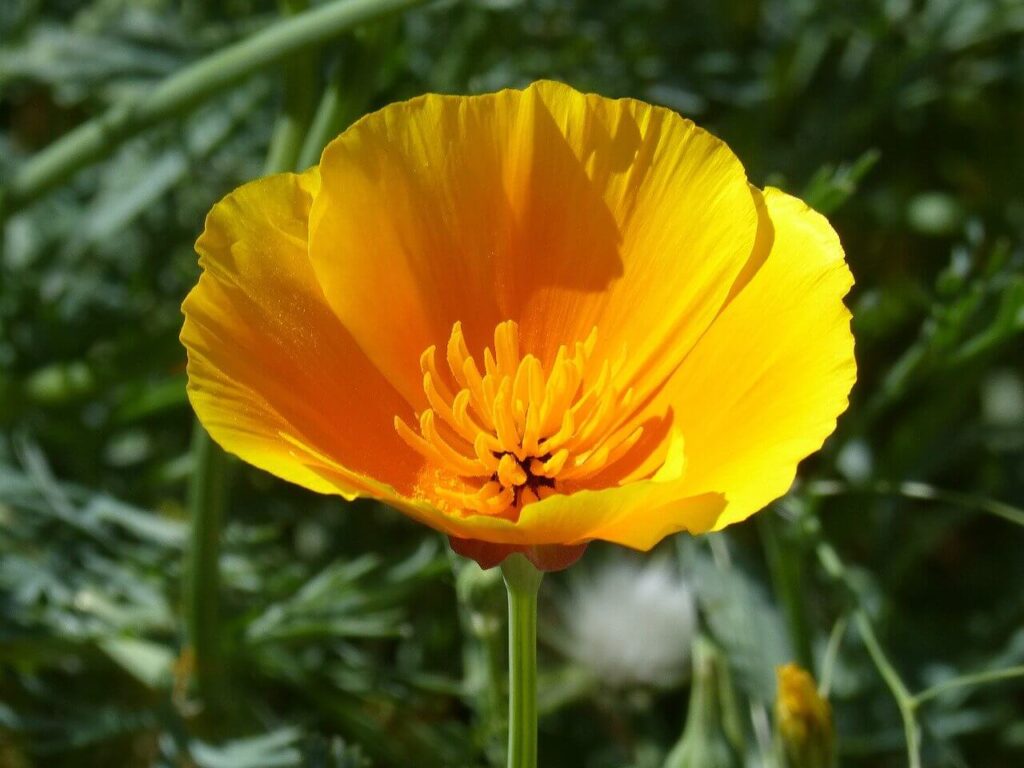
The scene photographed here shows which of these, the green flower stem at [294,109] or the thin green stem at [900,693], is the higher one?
the green flower stem at [294,109]

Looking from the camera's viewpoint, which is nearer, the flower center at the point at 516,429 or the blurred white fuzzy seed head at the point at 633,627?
the flower center at the point at 516,429

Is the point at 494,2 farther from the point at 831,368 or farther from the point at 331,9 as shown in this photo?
the point at 831,368

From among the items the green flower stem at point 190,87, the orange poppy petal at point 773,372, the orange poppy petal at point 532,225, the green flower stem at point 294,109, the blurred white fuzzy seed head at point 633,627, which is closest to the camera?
the orange poppy petal at point 773,372

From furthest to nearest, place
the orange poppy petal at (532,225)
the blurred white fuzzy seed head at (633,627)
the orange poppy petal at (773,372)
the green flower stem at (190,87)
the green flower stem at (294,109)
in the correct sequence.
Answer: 1. the blurred white fuzzy seed head at (633,627)
2. the green flower stem at (294,109)
3. the green flower stem at (190,87)
4. the orange poppy petal at (532,225)
5. the orange poppy petal at (773,372)

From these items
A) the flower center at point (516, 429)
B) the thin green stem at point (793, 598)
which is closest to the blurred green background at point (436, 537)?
the thin green stem at point (793, 598)

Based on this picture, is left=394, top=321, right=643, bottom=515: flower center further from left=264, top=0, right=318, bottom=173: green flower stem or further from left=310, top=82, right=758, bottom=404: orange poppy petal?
left=264, top=0, right=318, bottom=173: green flower stem

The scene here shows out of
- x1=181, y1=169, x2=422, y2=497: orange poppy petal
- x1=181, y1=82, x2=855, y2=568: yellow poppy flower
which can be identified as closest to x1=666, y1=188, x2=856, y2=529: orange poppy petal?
x1=181, y1=82, x2=855, y2=568: yellow poppy flower

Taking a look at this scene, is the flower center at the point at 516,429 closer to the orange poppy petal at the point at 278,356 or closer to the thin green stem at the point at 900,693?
the orange poppy petal at the point at 278,356

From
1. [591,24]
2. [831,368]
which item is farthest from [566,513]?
[591,24]
